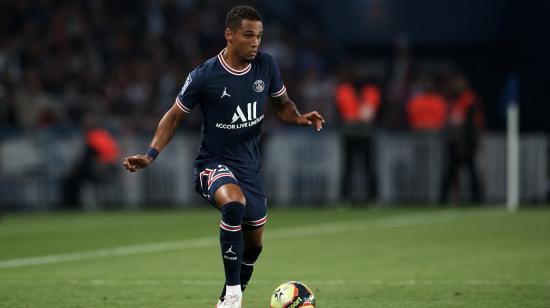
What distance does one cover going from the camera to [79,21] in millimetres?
25531

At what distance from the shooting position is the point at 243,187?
882cm

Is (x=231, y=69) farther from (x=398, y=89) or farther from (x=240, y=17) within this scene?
(x=398, y=89)

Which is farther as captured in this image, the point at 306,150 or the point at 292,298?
the point at 306,150

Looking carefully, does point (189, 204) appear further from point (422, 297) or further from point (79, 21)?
point (422, 297)

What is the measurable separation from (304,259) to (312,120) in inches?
163

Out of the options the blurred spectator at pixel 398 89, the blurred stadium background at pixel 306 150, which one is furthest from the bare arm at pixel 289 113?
the blurred spectator at pixel 398 89

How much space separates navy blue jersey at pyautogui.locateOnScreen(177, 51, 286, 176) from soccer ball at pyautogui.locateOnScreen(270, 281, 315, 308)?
97 cm

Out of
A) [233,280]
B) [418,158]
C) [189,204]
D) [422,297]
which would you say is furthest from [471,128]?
[233,280]

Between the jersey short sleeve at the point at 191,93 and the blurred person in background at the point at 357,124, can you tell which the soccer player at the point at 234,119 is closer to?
the jersey short sleeve at the point at 191,93

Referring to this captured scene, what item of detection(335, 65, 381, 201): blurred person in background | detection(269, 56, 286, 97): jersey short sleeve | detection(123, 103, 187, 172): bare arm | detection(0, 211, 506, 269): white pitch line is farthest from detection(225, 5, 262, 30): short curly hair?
detection(335, 65, 381, 201): blurred person in background

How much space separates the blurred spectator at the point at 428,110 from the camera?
2216 centimetres

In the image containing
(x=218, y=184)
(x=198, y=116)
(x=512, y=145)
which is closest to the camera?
(x=218, y=184)

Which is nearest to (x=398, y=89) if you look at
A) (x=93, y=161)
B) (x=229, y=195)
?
(x=93, y=161)

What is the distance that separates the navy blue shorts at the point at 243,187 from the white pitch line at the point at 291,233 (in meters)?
4.63
